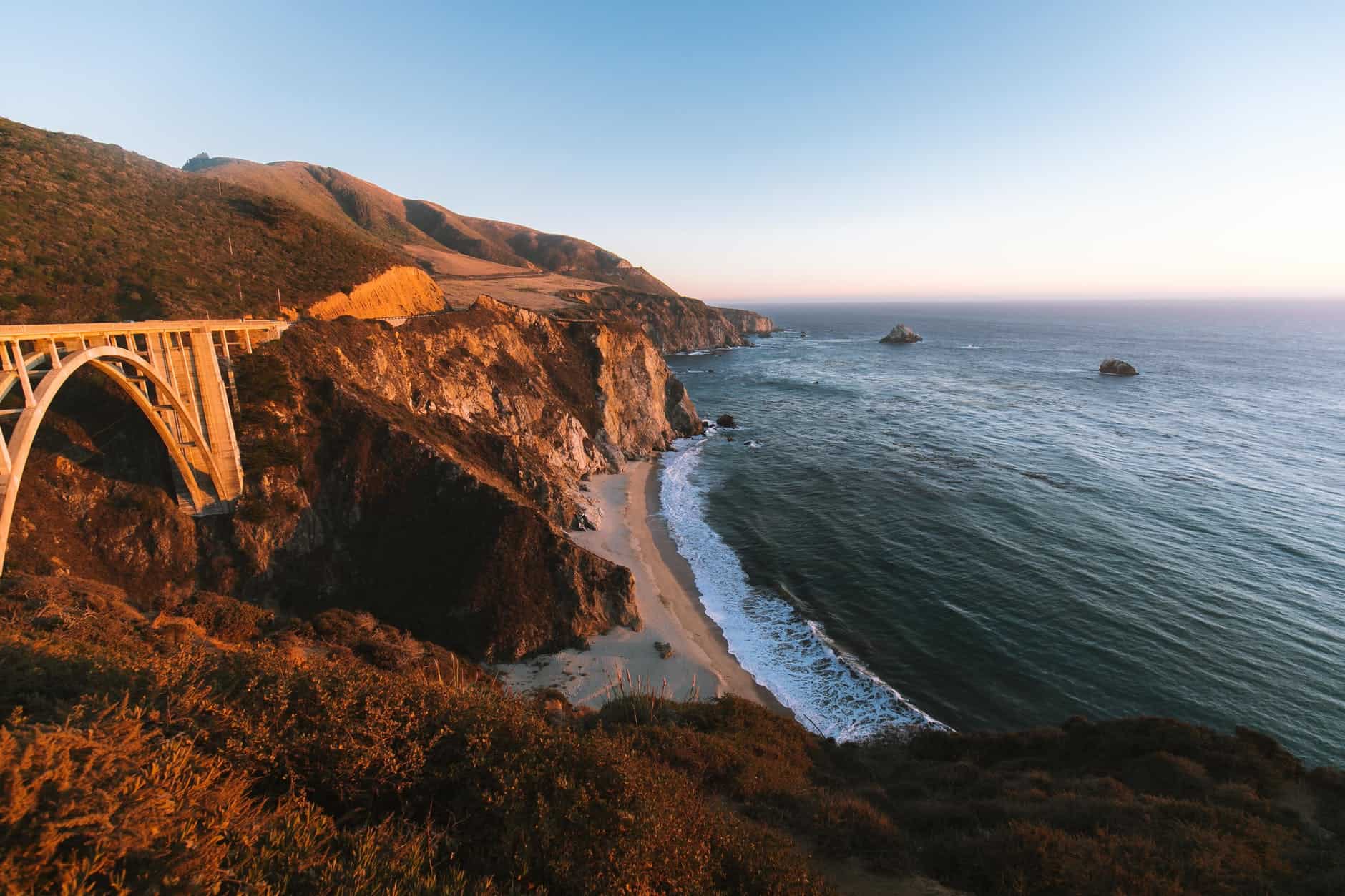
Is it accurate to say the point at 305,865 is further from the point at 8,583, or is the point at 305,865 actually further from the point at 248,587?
the point at 248,587

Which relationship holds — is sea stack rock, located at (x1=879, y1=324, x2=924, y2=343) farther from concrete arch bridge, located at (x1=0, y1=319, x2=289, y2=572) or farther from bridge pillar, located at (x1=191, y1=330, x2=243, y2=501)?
bridge pillar, located at (x1=191, y1=330, x2=243, y2=501)

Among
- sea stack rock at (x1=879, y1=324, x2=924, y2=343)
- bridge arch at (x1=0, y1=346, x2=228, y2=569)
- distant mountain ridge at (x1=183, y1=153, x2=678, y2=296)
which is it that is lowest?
bridge arch at (x1=0, y1=346, x2=228, y2=569)

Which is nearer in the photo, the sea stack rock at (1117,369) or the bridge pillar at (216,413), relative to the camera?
the bridge pillar at (216,413)

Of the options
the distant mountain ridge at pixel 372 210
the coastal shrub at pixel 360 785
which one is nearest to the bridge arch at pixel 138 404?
the coastal shrub at pixel 360 785

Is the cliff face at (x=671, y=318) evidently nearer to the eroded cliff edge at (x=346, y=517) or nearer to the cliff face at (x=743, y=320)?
the cliff face at (x=743, y=320)

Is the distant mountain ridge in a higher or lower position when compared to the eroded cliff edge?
higher

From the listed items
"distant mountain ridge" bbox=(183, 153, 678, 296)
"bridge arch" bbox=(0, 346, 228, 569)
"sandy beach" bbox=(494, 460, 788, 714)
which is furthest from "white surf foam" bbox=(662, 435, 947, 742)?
"distant mountain ridge" bbox=(183, 153, 678, 296)

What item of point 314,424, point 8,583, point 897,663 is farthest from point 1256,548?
point 8,583
